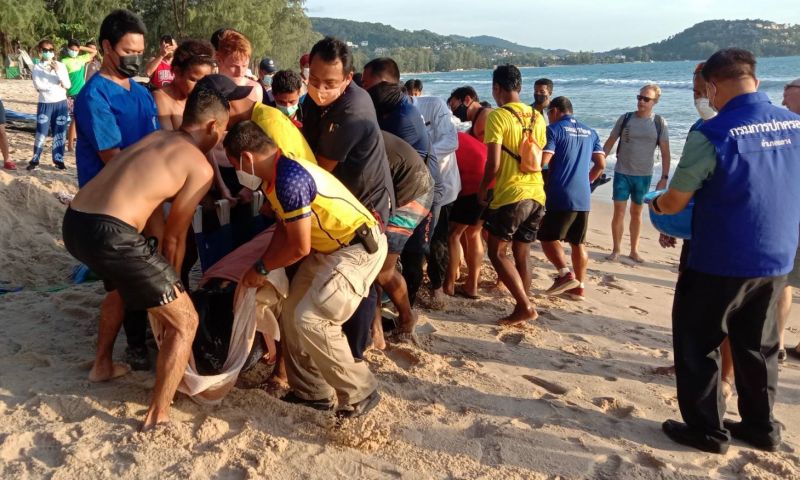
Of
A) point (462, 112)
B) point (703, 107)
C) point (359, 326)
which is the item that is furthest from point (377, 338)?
point (462, 112)

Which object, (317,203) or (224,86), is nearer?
(317,203)

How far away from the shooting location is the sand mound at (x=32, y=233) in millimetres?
5203

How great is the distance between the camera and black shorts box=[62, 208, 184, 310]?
288cm

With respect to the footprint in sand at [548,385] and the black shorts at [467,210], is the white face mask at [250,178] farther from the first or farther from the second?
the black shorts at [467,210]

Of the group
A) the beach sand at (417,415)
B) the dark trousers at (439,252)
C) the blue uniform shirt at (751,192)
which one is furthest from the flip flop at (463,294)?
the blue uniform shirt at (751,192)

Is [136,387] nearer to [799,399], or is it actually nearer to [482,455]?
[482,455]

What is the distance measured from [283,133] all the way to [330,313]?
39.2 inches

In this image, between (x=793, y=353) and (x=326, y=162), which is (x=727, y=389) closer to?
(x=793, y=353)

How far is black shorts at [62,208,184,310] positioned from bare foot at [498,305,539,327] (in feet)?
8.84

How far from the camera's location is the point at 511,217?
489 cm

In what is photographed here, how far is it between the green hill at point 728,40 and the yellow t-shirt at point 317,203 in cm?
8464

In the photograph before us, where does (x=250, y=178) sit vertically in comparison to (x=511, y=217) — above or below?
above

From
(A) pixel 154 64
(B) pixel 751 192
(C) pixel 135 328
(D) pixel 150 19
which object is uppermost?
(D) pixel 150 19

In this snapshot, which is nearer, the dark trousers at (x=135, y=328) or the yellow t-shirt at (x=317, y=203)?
the yellow t-shirt at (x=317, y=203)
